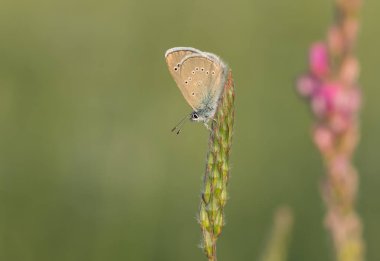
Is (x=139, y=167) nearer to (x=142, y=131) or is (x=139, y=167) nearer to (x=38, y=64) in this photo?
(x=142, y=131)

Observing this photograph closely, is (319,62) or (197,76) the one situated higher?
(319,62)

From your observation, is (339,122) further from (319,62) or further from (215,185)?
(215,185)

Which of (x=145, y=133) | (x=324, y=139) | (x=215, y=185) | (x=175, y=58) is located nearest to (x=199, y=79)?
(x=175, y=58)

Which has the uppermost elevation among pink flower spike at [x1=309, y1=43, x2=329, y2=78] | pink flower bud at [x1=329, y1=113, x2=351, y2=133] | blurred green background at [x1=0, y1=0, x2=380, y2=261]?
blurred green background at [x1=0, y1=0, x2=380, y2=261]

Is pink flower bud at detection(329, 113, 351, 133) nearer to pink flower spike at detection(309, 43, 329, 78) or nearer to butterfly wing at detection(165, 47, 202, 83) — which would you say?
pink flower spike at detection(309, 43, 329, 78)

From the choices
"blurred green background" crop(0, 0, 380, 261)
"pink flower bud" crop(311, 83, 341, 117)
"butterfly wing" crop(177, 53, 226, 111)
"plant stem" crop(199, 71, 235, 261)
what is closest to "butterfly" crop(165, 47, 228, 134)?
"butterfly wing" crop(177, 53, 226, 111)

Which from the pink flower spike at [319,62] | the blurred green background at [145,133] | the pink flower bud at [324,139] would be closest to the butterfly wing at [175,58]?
the pink flower spike at [319,62]

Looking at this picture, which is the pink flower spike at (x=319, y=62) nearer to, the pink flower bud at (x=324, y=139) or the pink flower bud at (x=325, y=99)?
the pink flower bud at (x=325, y=99)
